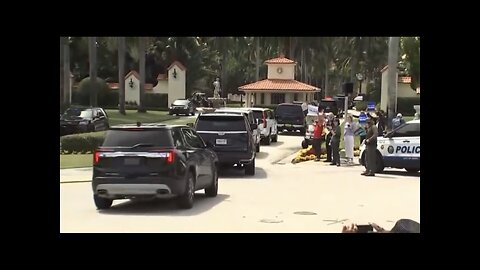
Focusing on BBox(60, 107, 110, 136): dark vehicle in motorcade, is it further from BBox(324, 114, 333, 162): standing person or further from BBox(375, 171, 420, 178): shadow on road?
BBox(375, 171, 420, 178): shadow on road

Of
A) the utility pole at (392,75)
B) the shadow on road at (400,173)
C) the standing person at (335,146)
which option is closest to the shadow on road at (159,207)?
the shadow on road at (400,173)

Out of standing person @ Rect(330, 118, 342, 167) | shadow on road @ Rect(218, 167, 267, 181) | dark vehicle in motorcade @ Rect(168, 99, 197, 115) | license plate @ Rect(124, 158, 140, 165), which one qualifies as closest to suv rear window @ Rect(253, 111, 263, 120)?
standing person @ Rect(330, 118, 342, 167)

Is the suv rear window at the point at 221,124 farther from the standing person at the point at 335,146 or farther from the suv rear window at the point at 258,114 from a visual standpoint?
the suv rear window at the point at 258,114

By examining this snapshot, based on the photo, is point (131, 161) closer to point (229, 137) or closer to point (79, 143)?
point (229, 137)

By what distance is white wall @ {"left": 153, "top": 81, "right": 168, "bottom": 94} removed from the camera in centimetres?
7218

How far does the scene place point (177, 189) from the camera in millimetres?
12461

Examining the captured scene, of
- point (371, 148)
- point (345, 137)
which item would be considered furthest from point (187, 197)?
point (345, 137)

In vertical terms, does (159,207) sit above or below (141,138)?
below

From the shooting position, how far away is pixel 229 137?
19375 mm

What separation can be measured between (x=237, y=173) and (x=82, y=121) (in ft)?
46.4

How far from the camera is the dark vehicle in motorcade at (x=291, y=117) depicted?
132 ft

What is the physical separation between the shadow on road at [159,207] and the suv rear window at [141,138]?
3.98 ft

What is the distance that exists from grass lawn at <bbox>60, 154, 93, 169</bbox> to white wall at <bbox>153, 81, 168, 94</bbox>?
1872 inches
